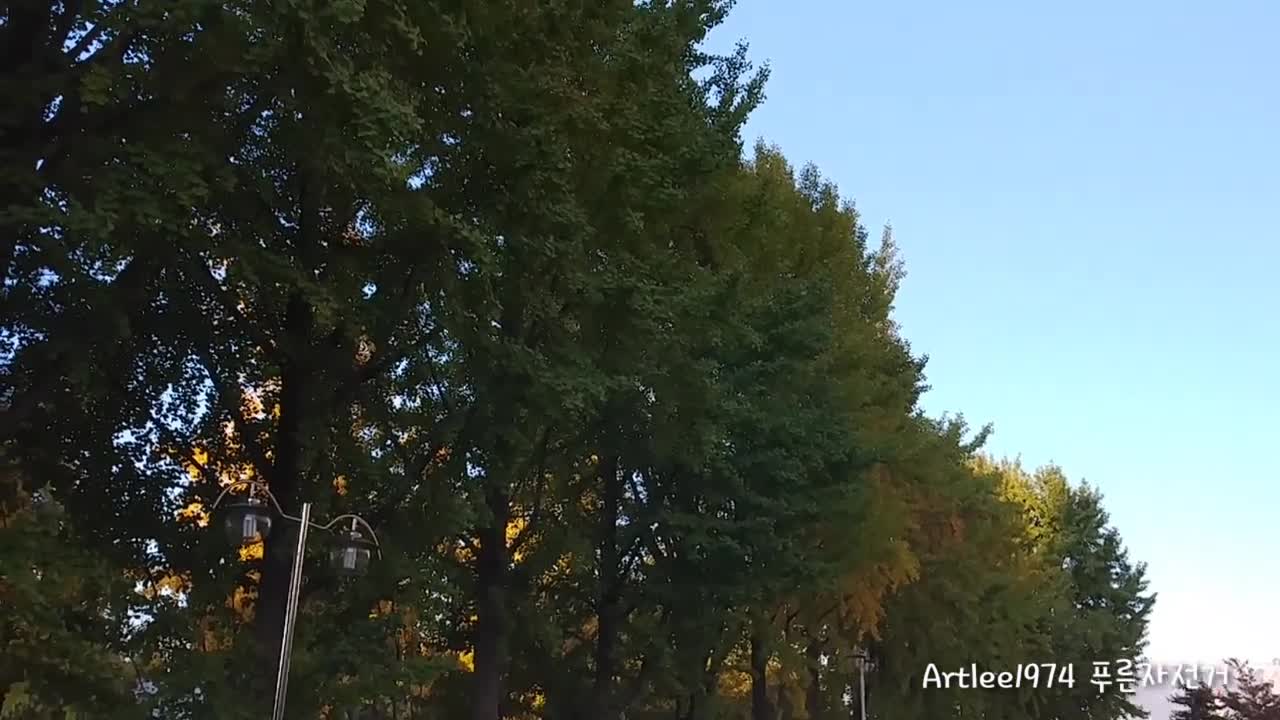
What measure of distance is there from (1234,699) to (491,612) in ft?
150

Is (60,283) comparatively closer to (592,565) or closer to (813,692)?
(592,565)

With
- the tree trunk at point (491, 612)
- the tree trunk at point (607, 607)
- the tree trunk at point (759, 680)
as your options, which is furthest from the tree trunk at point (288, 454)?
the tree trunk at point (759, 680)

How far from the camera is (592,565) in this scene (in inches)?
756

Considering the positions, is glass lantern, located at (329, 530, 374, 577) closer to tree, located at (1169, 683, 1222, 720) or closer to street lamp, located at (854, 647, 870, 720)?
street lamp, located at (854, 647, 870, 720)

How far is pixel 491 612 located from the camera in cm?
1628

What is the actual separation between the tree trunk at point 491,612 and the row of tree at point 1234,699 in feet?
144

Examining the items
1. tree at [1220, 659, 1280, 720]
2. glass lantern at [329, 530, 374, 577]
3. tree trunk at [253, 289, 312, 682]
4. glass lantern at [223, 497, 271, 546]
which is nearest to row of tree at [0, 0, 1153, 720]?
tree trunk at [253, 289, 312, 682]

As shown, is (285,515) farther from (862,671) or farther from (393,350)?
(862,671)

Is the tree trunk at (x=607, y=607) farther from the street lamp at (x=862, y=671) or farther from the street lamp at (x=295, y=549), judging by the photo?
the street lamp at (x=862, y=671)

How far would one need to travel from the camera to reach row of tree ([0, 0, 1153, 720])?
10.2 meters

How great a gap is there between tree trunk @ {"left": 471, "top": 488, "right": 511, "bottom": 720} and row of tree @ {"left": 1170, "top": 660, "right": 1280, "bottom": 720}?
43.8 metres

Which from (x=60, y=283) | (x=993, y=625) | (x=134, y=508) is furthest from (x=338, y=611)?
(x=993, y=625)

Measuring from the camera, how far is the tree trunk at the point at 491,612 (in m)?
15.8

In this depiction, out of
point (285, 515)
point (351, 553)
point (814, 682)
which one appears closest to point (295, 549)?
point (285, 515)
